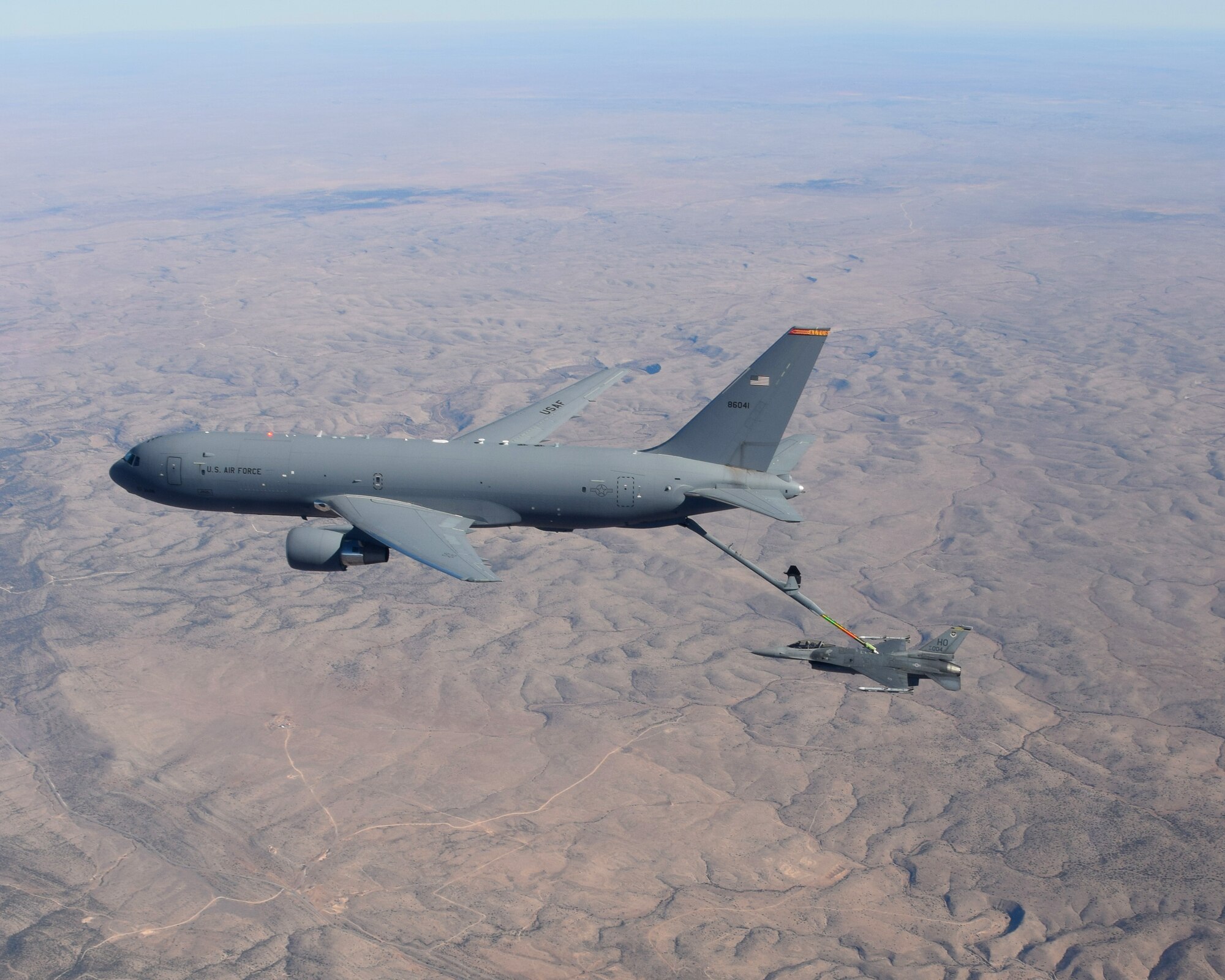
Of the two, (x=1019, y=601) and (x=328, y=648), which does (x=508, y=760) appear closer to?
(x=328, y=648)

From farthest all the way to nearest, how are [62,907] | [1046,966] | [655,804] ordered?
[655,804] < [62,907] < [1046,966]

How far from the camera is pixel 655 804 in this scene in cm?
14675

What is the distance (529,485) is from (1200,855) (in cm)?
12378

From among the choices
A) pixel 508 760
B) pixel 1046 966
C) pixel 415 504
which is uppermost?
pixel 415 504

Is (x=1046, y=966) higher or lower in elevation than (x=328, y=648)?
lower

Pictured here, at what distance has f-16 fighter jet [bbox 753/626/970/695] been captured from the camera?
5672 centimetres

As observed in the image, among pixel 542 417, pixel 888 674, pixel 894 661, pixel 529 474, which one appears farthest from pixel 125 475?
pixel 894 661

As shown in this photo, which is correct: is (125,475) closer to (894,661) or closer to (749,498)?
(749,498)

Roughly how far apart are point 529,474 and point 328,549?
473 inches

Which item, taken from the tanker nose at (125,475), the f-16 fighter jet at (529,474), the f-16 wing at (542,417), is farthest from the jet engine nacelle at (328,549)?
the tanker nose at (125,475)

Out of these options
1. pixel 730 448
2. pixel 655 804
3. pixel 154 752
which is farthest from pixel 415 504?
pixel 154 752

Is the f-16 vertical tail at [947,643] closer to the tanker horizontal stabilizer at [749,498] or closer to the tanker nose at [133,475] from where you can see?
the tanker horizontal stabilizer at [749,498]

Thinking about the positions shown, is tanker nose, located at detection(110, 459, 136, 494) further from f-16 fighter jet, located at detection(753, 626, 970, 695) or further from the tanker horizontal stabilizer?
f-16 fighter jet, located at detection(753, 626, 970, 695)

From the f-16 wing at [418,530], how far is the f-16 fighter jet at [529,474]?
14cm
